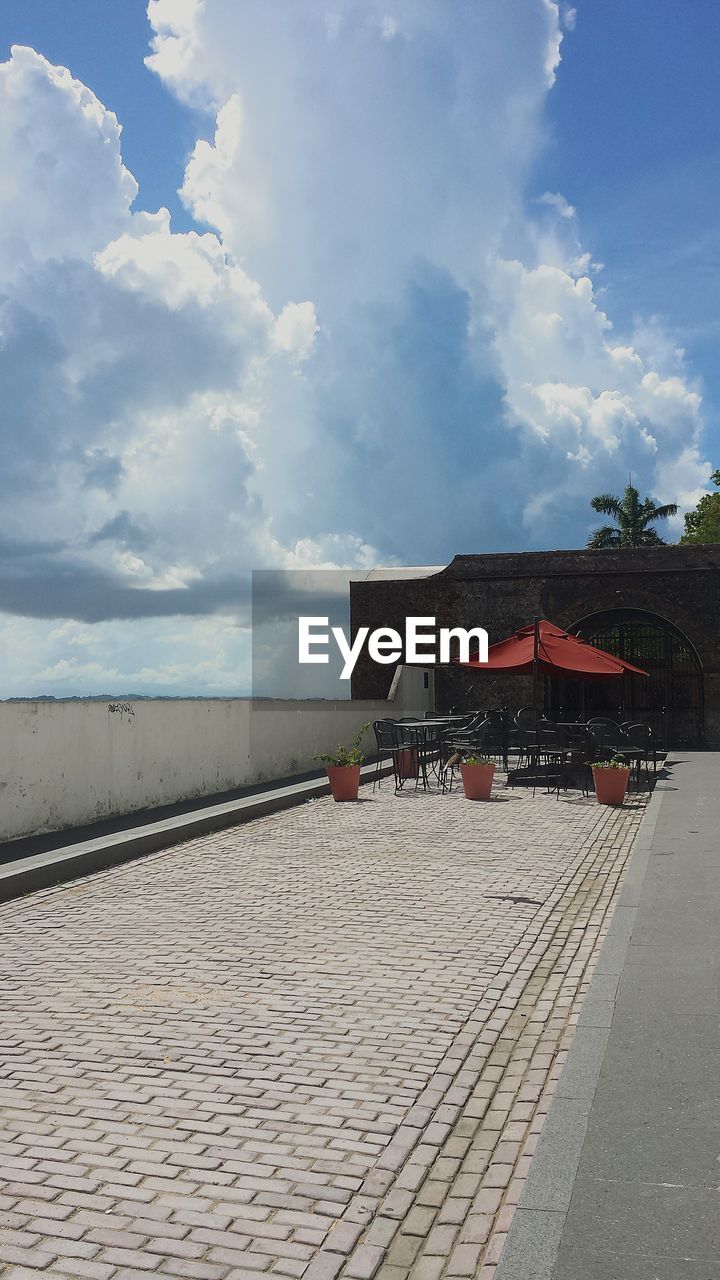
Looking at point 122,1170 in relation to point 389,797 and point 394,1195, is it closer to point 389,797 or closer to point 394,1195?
point 394,1195

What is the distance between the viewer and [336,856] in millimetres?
10016

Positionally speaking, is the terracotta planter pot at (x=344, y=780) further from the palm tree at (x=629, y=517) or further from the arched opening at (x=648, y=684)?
the palm tree at (x=629, y=517)

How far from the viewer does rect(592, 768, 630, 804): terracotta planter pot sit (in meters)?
14.1

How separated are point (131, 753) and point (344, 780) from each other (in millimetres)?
3361

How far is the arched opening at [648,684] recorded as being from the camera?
27344 mm

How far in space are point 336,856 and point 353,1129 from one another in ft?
20.5

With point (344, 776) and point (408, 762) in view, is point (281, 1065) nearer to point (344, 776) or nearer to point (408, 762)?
point (344, 776)

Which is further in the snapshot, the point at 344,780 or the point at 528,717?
the point at 528,717

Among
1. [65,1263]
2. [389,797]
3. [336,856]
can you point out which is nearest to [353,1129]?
[65,1263]

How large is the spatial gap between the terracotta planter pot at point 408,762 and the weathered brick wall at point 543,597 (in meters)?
11.7

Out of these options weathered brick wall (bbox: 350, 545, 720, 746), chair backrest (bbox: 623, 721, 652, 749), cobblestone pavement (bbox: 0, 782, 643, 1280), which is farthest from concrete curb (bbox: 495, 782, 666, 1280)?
weathered brick wall (bbox: 350, 545, 720, 746)

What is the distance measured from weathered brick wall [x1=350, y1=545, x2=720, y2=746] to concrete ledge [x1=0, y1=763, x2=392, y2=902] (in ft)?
49.6

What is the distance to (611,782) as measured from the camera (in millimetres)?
14133

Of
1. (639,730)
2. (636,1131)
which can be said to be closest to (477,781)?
(639,730)
